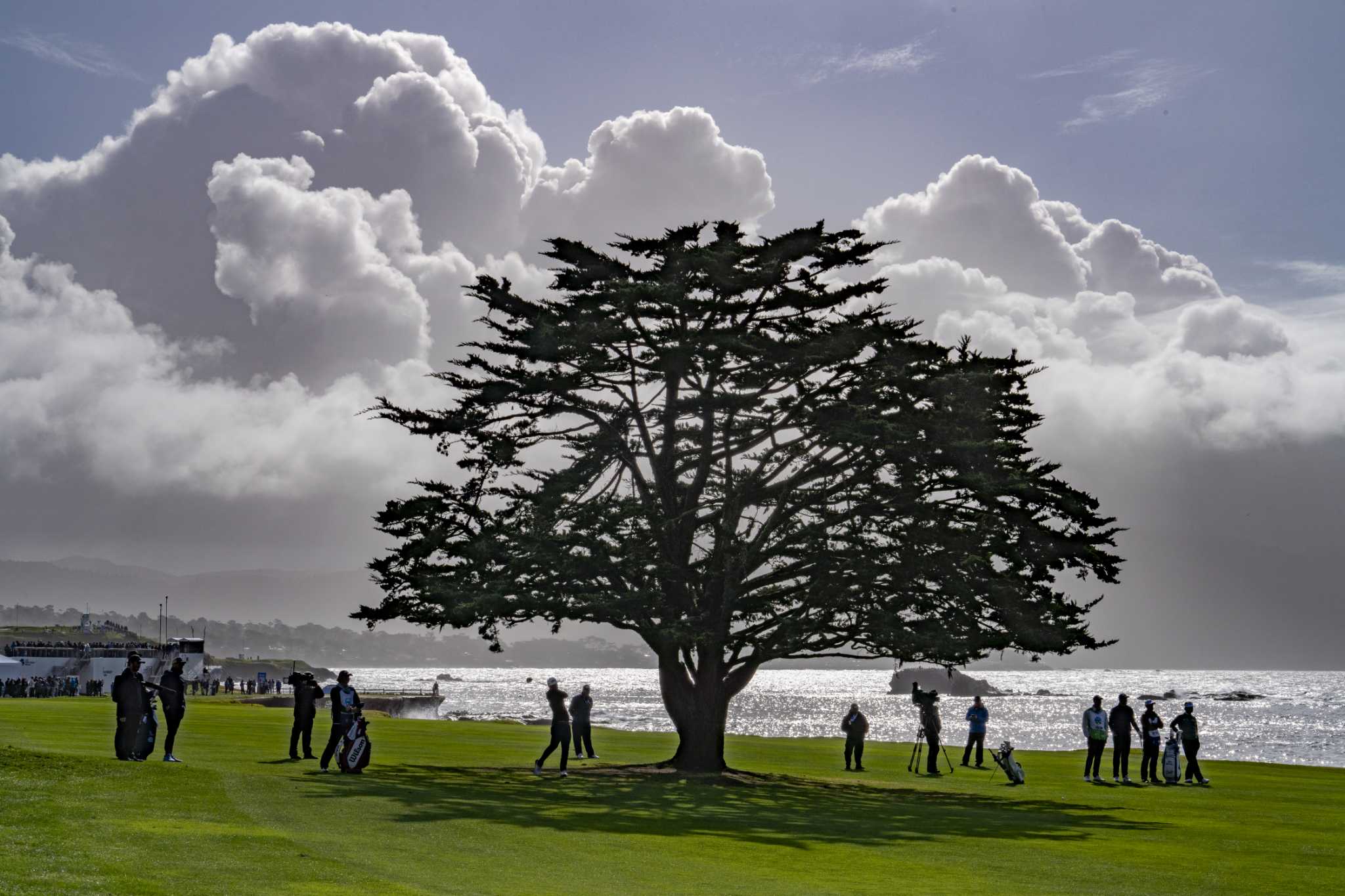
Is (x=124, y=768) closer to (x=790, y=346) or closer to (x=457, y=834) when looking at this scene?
(x=457, y=834)

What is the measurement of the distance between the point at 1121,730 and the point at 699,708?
9.70 metres

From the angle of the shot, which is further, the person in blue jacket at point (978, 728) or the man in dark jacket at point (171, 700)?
the person in blue jacket at point (978, 728)

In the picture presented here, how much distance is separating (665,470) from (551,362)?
12.8 ft

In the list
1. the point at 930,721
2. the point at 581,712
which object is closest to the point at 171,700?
the point at 581,712

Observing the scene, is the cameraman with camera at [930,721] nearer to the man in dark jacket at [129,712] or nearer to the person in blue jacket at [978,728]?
the person in blue jacket at [978,728]

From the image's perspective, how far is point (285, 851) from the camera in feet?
45.8

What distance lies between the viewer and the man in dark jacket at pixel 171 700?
76.6ft

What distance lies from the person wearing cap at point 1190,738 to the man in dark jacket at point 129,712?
21.4 metres

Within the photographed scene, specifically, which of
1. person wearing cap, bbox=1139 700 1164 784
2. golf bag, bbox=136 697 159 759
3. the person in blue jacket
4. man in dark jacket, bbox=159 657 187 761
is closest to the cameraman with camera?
the person in blue jacket

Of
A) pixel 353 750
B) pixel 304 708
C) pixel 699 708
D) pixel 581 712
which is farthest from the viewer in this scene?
pixel 699 708

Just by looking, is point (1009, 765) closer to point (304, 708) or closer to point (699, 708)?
point (699, 708)

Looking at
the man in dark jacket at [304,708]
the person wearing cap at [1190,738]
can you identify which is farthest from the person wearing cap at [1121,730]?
the man in dark jacket at [304,708]

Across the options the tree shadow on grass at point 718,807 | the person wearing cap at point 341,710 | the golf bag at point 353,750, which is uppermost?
the person wearing cap at point 341,710

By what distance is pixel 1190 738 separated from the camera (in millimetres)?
30609
